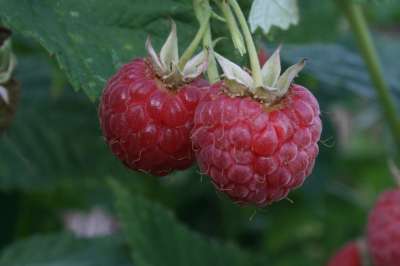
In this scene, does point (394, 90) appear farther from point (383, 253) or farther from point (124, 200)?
point (124, 200)

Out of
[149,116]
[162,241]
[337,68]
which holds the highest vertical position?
[149,116]

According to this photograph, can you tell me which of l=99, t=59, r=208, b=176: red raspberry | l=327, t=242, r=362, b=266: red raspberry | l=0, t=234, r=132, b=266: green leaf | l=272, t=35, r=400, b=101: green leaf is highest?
l=99, t=59, r=208, b=176: red raspberry

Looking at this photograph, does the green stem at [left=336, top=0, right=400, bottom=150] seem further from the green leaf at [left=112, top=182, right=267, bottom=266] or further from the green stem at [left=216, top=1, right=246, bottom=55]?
the green stem at [left=216, top=1, right=246, bottom=55]

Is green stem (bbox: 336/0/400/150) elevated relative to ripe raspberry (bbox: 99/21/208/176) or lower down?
lower down

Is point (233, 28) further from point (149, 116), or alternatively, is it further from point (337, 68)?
point (337, 68)

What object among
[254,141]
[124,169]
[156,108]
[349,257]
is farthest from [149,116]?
[124,169]

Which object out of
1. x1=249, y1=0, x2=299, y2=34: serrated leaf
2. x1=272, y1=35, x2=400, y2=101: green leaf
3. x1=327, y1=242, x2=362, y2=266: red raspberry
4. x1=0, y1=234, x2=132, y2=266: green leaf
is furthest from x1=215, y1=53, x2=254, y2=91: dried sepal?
x1=327, y1=242, x2=362, y2=266: red raspberry

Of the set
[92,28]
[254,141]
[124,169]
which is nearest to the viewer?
[254,141]
